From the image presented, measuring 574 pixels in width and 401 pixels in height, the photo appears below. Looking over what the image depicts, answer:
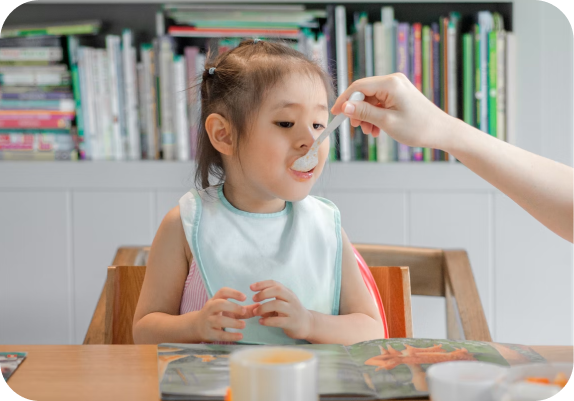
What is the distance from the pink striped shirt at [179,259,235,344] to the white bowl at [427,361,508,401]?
623 millimetres

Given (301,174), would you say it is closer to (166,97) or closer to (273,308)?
(273,308)

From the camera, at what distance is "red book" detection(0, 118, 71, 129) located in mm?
2051

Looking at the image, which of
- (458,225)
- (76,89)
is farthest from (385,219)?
(76,89)

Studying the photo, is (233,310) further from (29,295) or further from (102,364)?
(29,295)

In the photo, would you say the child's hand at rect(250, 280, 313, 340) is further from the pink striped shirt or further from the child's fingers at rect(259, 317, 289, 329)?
the pink striped shirt

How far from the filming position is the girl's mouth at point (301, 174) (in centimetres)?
111

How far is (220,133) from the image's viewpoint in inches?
47.4

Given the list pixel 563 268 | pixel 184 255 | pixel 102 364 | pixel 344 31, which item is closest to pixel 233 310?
pixel 102 364

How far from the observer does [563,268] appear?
2.03 metres

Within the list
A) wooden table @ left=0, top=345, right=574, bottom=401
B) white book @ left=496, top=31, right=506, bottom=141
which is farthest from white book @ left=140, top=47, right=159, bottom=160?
wooden table @ left=0, top=345, right=574, bottom=401

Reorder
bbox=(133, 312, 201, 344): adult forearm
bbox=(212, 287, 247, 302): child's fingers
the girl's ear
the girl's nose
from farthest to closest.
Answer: the girl's ear
the girl's nose
bbox=(133, 312, 201, 344): adult forearm
bbox=(212, 287, 247, 302): child's fingers

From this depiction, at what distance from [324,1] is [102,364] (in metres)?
1.51

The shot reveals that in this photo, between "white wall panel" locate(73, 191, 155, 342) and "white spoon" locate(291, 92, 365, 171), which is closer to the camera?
"white spoon" locate(291, 92, 365, 171)

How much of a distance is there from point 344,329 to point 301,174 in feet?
0.87
